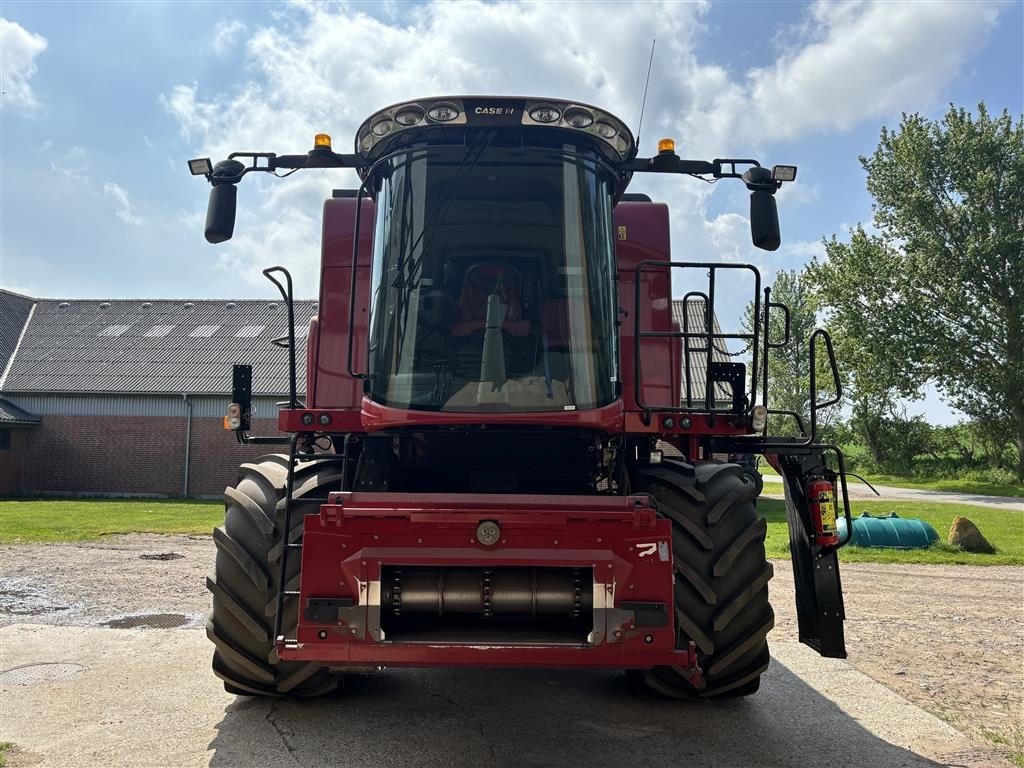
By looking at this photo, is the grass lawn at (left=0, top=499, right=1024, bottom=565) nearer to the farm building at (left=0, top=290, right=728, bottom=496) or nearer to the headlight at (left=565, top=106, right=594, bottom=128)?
the farm building at (left=0, top=290, right=728, bottom=496)

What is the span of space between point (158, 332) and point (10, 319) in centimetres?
571

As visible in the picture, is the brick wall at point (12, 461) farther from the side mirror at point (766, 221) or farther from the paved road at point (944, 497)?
the side mirror at point (766, 221)

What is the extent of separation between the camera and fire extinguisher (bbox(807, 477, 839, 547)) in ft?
14.9

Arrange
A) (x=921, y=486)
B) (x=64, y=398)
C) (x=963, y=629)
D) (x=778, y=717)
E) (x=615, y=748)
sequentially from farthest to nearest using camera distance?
1. (x=921, y=486)
2. (x=64, y=398)
3. (x=963, y=629)
4. (x=778, y=717)
5. (x=615, y=748)

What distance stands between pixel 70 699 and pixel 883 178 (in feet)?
112

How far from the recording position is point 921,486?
1255 inches

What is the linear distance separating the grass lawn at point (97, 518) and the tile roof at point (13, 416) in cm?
319

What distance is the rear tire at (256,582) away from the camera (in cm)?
420

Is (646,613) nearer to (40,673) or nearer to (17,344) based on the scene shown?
(40,673)

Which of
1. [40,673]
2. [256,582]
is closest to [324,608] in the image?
[256,582]

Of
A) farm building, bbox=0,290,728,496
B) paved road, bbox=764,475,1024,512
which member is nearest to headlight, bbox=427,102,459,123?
paved road, bbox=764,475,1024,512

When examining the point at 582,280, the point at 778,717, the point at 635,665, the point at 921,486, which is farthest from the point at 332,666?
the point at 921,486

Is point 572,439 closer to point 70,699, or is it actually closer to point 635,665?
point 635,665

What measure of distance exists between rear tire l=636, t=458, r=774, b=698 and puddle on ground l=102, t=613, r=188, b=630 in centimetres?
471
